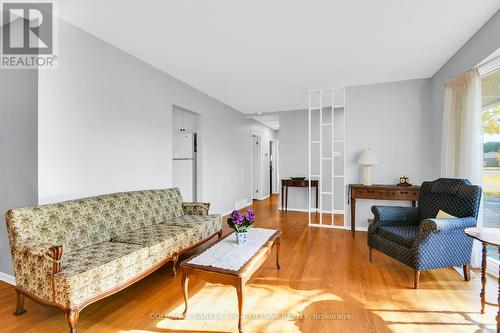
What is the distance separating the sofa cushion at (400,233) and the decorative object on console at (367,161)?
1283mm

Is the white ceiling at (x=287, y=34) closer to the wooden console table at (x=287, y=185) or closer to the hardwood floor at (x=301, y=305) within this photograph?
the wooden console table at (x=287, y=185)

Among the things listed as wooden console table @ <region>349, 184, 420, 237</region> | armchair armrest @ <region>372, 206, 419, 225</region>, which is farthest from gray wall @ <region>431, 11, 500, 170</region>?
armchair armrest @ <region>372, 206, 419, 225</region>

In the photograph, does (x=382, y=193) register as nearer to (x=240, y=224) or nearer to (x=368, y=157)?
(x=368, y=157)

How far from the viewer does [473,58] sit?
264 centimetres

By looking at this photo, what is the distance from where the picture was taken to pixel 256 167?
770cm

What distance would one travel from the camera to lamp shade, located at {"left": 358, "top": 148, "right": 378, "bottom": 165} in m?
3.96

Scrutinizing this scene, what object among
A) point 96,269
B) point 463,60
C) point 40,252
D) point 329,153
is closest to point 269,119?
point 329,153

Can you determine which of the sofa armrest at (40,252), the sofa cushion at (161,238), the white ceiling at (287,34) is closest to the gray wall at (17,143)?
the sofa armrest at (40,252)

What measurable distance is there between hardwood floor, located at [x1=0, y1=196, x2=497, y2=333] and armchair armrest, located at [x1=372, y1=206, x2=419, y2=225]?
0.50 m

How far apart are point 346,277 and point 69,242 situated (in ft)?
8.66

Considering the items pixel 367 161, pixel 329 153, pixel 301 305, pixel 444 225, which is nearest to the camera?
pixel 301 305

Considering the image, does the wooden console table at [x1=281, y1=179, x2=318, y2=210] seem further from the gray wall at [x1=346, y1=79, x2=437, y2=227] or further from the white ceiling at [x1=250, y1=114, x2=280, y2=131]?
the white ceiling at [x1=250, y1=114, x2=280, y2=131]

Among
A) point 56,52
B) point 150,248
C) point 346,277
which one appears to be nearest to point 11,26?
point 56,52

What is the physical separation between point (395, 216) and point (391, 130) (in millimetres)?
1851
